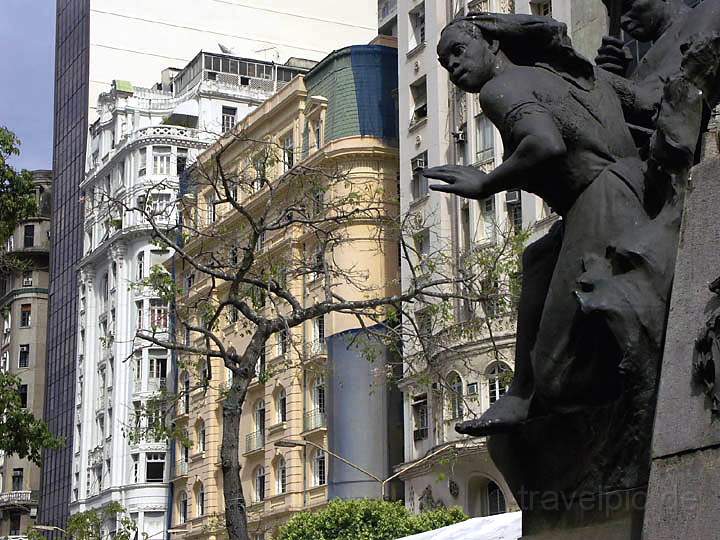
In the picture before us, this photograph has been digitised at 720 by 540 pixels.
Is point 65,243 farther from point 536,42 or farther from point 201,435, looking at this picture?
point 536,42

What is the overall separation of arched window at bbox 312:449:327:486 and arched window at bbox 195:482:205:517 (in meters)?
10.6

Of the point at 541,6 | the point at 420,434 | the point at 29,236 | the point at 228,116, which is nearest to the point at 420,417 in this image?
the point at 420,434

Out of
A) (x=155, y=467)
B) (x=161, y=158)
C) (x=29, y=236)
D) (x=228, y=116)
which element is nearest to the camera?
(x=155, y=467)

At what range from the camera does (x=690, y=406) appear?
16.9 ft

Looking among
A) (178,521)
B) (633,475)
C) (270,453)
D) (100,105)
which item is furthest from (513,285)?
(100,105)

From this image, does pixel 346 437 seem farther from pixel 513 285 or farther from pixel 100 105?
pixel 100 105

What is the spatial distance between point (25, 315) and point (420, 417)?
2100 inches

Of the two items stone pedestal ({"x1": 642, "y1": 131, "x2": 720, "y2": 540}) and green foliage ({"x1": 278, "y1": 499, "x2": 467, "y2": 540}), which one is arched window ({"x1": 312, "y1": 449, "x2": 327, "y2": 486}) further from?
stone pedestal ({"x1": 642, "y1": 131, "x2": 720, "y2": 540})

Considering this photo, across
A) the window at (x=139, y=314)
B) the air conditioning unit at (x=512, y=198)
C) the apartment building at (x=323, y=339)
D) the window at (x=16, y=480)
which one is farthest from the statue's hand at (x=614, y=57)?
the window at (x=16, y=480)

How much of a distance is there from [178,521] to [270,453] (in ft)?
40.8

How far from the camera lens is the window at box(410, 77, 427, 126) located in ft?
155

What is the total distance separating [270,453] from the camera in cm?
5453

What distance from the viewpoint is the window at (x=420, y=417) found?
44.2 m

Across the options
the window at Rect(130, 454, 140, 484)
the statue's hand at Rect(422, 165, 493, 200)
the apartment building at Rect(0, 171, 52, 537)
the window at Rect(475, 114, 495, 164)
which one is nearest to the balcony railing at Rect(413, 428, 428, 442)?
the window at Rect(475, 114, 495, 164)
